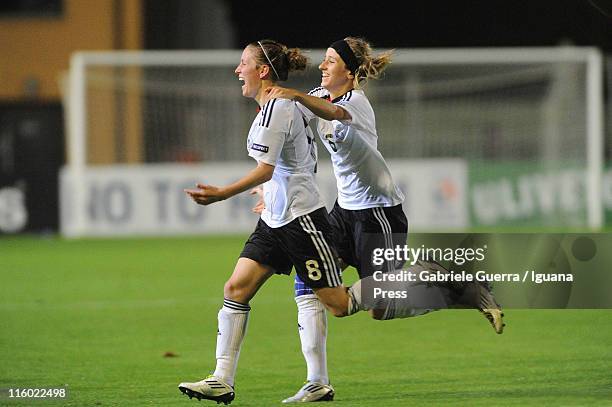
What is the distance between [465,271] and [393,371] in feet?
4.86

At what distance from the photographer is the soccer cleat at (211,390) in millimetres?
6145

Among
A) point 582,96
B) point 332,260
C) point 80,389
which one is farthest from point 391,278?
point 582,96

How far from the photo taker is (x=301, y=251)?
6.27 m

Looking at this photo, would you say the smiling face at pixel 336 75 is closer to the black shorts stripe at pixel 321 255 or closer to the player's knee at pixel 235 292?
the black shorts stripe at pixel 321 255

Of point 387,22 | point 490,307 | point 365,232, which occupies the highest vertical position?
point 387,22

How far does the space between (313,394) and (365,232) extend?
0.93 m

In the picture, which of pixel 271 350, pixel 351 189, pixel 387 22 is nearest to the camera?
pixel 351 189

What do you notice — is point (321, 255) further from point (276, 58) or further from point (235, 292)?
point (276, 58)

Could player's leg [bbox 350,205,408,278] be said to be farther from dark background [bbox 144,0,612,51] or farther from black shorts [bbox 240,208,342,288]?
dark background [bbox 144,0,612,51]

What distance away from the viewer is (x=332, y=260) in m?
6.32

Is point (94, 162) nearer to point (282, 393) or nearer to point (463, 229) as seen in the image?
point (463, 229)

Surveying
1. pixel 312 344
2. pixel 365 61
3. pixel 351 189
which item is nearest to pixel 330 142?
pixel 351 189

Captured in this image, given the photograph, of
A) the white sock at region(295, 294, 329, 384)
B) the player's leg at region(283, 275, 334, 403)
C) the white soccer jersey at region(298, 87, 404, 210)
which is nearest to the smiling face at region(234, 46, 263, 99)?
the white soccer jersey at region(298, 87, 404, 210)

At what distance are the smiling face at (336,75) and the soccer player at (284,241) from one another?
0.28 metres
